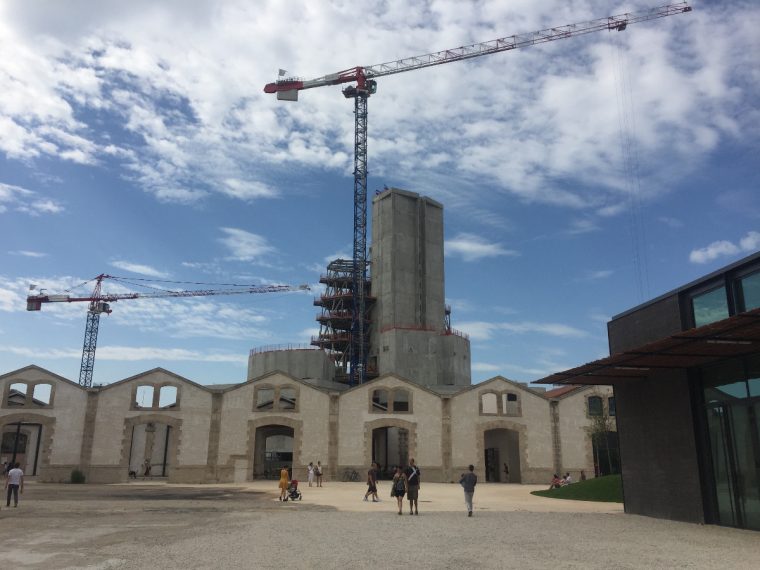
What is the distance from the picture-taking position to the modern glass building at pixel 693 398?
15227 mm

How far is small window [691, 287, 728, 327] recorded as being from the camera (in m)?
16.3

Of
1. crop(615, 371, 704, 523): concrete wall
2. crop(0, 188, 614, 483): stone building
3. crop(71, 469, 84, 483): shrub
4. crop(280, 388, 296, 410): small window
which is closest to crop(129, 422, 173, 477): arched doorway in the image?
crop(0, 188, 614, 483): stone building

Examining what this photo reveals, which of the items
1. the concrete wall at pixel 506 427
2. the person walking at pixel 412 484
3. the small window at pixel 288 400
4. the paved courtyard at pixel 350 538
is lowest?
the paved courtyard at pixel 350 538

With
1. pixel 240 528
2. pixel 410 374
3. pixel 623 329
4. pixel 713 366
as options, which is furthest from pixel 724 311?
pixel 410 374

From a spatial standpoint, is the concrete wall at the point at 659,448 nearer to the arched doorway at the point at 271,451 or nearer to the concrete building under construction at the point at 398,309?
the arched doorway at the point at 271,451

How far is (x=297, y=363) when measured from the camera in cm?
7062

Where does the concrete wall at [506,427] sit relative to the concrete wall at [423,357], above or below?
below

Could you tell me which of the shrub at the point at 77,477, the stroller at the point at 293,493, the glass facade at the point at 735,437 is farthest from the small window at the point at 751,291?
the shrub at the point at 77,477

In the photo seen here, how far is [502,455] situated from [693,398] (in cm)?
3175

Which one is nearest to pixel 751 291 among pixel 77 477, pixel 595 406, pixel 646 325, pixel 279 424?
pixel 646 325

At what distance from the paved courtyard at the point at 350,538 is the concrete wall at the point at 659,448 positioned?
0.96 metres

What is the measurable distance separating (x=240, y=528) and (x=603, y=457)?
34172 mm

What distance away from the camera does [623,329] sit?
68.8 ft

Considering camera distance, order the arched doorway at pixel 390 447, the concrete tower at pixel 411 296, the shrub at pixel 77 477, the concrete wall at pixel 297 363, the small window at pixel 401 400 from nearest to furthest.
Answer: the shrub at pixel 77 477
the arched doorway at pixel 390 447
the small window at pixel 401 400
the concrete tower at pixel 411 296
the concrete wall at pixel 297 363
